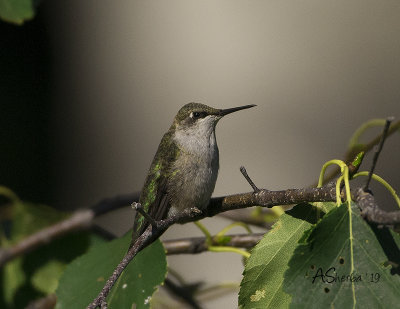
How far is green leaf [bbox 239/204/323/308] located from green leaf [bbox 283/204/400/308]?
205 millimetres

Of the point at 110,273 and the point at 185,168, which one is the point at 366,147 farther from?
the point at 185,168

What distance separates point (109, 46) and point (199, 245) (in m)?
3.17

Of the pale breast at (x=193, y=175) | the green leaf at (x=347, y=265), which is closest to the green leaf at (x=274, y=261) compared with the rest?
the green leaf at (x=347, y=265)

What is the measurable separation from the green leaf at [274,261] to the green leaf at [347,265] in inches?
8.1

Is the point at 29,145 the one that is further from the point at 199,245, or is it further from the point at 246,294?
the point at 246,294

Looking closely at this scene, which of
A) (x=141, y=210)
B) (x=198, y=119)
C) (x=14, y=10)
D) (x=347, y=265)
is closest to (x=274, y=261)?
(x=347, y=265)

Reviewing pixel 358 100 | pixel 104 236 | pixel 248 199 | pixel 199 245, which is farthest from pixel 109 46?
pixel 248 199

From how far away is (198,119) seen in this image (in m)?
3.43

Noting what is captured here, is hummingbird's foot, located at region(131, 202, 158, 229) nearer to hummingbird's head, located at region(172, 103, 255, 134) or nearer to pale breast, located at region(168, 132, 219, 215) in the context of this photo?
pale breast, located at region(168, 132, 219, 215)

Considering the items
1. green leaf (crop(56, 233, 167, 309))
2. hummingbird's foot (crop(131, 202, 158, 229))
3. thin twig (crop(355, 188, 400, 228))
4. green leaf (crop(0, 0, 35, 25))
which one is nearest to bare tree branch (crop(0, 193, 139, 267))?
green leaf (crop(56, 233, 167, 309))

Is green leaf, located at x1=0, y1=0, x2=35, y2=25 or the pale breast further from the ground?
green leaf, located at x1=0, y1=0, x2=35, y2=25

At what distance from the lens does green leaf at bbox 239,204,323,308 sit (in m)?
1.84

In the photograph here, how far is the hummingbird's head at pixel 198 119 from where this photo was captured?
337cm

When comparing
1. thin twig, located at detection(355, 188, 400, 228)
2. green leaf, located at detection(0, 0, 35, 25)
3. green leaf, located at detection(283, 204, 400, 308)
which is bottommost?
green leaf, located at detection(283, 204, 400, 308)
